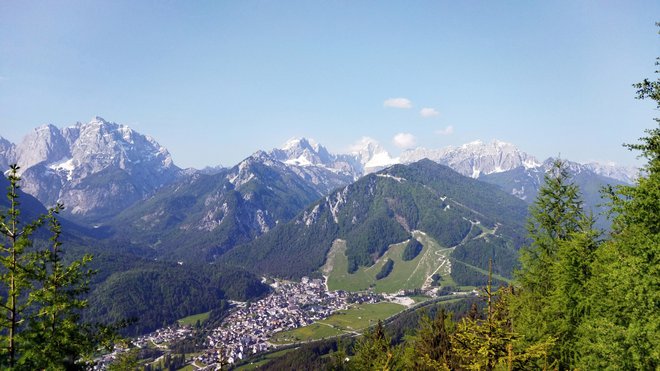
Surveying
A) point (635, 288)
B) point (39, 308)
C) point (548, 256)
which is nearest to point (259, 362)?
point (548, 256)

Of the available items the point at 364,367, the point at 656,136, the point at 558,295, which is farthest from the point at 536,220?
the point at 364,367

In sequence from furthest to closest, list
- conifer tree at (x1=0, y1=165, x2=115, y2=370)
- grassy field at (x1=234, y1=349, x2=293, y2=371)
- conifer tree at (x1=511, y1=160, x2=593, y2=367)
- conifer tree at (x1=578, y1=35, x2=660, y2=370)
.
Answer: grassy field at (x1=234, y1=349, x2=293, y2=371), conifer tree at (x1=511, y1=160, x2=593, y2=367), conifer tree at (x1=578, y1=35, x2=660, y2=370), conifer tree at (x1=0, y1=165, x2=115, y2=370)

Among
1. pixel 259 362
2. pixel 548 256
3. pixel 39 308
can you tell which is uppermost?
pixel 39 308

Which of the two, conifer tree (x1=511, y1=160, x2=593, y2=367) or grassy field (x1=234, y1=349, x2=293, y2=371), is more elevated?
conifer tree (x1=511, y1=160, x2=593, y2=367)

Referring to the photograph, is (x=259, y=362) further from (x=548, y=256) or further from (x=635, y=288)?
(x=635, y=288)

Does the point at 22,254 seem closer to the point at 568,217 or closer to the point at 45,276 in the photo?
the point at 45,276

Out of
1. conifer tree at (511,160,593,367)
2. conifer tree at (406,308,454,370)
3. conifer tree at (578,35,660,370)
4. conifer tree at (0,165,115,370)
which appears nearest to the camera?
conifer tree at (0,165,115,370)

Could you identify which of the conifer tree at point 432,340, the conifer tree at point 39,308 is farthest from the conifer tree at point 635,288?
the conifer tree at point 39,308

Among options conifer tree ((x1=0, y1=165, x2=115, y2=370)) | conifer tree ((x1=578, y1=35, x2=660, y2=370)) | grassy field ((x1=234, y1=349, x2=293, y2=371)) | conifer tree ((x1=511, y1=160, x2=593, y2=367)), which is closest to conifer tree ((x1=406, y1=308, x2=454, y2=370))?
conifer tree ((x1=511, y1=160, x2=593, y2=367))

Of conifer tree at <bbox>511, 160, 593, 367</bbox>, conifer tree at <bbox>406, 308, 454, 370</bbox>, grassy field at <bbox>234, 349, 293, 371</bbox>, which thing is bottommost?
grassy field at <bbox>234, 349, 293, 371</bbox>

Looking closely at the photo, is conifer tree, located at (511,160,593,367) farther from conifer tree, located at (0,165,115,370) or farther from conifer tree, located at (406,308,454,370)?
conifer tree, located at (0,165,115,370)

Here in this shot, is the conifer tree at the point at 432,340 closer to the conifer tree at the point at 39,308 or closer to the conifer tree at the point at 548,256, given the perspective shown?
the conifer tree at the point at 548,256
